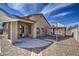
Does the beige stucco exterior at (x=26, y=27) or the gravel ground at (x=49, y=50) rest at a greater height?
the beige stucco exterior at (x=26, y=27)

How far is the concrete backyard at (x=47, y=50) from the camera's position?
8.06 ft

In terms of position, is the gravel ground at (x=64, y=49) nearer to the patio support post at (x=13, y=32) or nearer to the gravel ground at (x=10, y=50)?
the gravel ground at (x=10, y=50)

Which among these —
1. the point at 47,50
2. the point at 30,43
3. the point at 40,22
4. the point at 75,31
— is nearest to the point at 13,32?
the point at 30,43

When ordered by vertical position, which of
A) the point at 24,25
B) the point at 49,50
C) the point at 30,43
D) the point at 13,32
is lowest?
the point at 49,50

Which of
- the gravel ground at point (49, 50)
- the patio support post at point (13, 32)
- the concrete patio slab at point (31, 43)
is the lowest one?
the gravel ground at point (49, 50)

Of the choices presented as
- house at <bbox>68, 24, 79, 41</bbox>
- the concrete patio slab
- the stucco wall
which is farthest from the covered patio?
house at <bbox>68, 24, 79, 41</bbox>

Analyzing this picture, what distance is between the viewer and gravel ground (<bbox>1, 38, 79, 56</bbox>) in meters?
2.46

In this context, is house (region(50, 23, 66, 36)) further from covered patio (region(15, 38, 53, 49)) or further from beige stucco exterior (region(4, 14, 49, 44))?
covered patio (region(15, 38, 53, 49))

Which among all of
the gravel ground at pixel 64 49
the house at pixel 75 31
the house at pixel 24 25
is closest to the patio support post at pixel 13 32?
the house at pixel 24 25

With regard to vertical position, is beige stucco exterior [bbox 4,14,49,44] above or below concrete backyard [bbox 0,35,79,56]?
above

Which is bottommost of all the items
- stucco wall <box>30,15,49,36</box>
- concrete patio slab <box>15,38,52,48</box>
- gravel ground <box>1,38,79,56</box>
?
gravel ground <box>1,38,79,56</box>

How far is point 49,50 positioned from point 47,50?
0.11 ft

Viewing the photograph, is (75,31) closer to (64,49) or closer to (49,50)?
(64,49)

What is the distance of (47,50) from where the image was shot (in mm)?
2465
